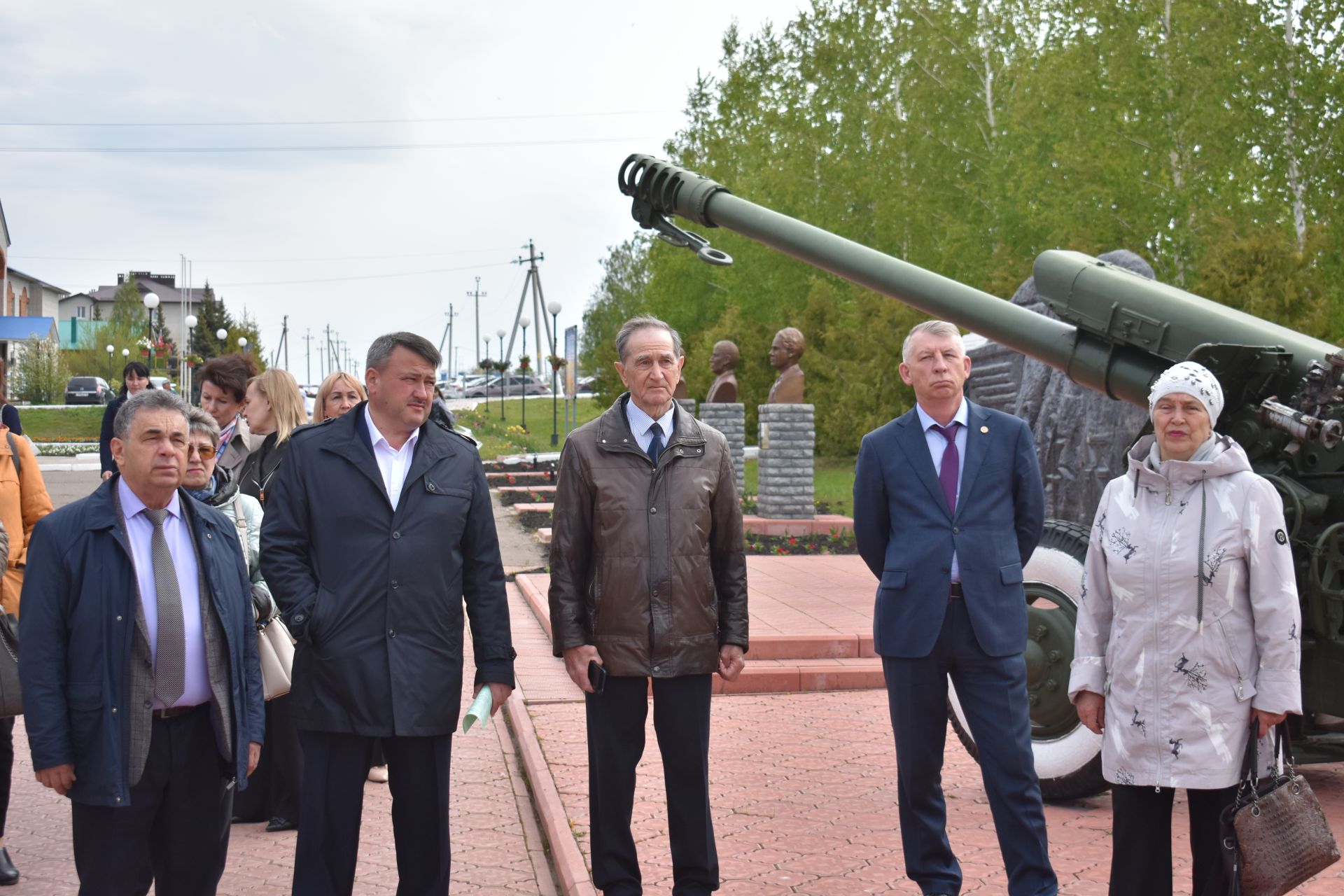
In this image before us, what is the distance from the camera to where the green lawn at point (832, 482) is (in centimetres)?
1889

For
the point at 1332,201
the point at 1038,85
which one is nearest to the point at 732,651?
the point at 1332,201

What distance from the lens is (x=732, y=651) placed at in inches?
165

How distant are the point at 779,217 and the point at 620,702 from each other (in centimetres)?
408

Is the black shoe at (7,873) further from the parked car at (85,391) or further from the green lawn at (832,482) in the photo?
the parked car at (85,391)

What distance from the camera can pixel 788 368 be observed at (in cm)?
1656

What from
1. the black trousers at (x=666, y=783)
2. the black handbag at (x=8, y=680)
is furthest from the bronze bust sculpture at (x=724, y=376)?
the black handbag at (x=8, y=680)

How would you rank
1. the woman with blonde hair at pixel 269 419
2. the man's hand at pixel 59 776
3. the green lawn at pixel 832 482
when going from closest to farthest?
the man's hand at pixel 59 776 < the woman with blonde hair at pixel 269 419 < the green lawn at pixel 832 482

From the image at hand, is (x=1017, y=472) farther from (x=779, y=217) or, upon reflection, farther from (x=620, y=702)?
(x=779, y=217)

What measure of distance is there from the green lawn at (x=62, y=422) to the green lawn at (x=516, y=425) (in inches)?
513

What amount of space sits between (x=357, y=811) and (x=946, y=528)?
1997 millimetres

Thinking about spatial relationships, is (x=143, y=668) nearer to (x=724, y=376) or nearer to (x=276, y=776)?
(x=276, y=776)

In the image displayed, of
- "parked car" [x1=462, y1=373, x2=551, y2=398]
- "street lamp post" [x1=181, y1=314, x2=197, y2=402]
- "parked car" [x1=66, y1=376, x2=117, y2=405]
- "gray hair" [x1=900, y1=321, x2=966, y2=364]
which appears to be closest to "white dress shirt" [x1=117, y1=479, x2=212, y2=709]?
"gray hair" [x1=900, y1=321, x2=966, y2=364]

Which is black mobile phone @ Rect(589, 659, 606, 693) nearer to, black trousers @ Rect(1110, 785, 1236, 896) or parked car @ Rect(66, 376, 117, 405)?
black trousers @ Rect(1110, 785, 1236, 896)

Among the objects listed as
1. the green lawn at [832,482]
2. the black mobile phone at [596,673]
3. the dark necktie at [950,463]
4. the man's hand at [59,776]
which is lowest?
the green lawn at [832,482]
